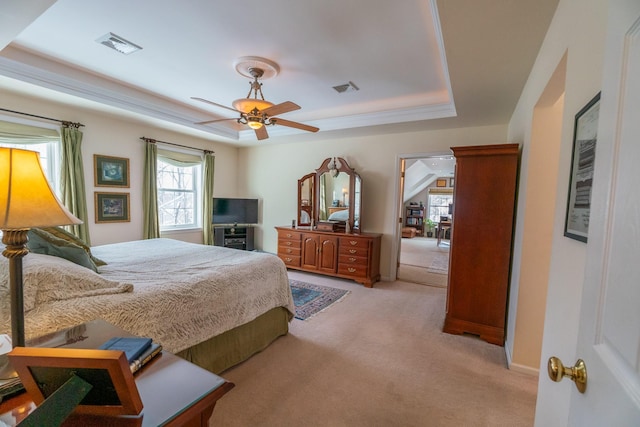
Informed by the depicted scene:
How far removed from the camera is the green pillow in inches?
66.4

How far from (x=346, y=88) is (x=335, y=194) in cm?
184

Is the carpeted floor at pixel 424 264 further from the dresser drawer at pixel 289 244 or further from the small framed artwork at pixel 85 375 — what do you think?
the small framed artwork at pixel 85 375

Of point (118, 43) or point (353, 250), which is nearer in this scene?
point (118, 43)

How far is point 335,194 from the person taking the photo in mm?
4668

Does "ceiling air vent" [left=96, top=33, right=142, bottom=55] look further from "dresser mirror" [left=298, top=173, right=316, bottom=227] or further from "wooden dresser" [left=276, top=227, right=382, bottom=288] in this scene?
"wooden dresser" [left=276, top=227, right=382, bottom=288]

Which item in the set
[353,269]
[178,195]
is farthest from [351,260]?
[178,195]

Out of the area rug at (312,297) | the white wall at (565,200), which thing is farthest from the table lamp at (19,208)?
the area rug at (312,297)

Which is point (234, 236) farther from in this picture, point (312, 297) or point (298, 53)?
point (298, 53)

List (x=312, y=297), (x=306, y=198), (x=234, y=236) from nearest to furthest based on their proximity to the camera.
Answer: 1. (x=312, y=297)
2. (x=306, y=198)
3. (x=234, y=236)

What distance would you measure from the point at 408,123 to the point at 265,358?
3329 millimetres

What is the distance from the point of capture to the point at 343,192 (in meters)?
4.61

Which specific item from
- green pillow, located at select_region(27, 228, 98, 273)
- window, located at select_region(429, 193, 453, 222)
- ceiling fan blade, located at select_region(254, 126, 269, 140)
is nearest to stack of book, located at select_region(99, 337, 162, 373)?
green pillow, located at select_region(27, 228, 98, 273)

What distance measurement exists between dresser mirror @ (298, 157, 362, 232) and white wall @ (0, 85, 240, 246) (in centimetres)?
247

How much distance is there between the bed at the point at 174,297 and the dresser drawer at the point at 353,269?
5.64 feet
